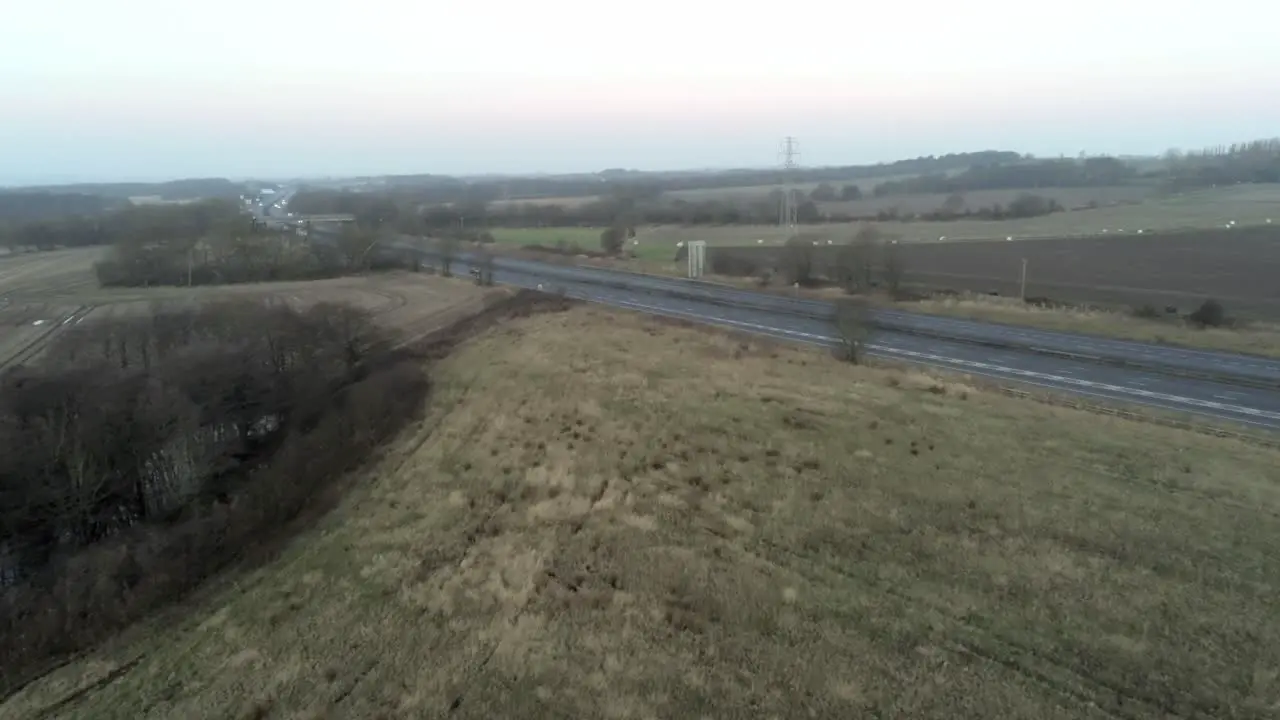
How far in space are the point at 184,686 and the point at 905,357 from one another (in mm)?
23245

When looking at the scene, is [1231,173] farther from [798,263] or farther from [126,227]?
[126,227]

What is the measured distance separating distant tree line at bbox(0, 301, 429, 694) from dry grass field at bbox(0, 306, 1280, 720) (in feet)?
4.87

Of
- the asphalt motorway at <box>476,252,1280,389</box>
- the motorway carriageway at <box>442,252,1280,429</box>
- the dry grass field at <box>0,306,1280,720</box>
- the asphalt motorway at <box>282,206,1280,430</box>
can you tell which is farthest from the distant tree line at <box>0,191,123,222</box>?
the dry grass field at <box>0,306,1280,720</box>

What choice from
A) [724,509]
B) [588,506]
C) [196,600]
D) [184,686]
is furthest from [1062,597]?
[196,600]

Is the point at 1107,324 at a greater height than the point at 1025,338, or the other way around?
the point at 1107,324

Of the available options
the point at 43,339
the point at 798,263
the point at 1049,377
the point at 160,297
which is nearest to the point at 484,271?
the point at 160,297

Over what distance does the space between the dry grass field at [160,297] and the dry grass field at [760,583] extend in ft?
64.4

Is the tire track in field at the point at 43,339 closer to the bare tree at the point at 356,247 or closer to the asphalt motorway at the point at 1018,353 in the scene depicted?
the bare tree at the point at 356,247

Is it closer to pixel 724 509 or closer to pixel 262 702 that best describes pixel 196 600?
pixel 262 702

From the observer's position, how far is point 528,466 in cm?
1889

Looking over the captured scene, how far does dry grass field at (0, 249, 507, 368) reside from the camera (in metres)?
35.2

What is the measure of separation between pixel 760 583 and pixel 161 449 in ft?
55.6

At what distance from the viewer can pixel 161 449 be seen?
2102 cm

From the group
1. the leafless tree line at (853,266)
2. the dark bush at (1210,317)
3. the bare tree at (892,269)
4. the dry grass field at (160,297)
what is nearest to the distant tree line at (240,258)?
the dry grass field at (160,297)
